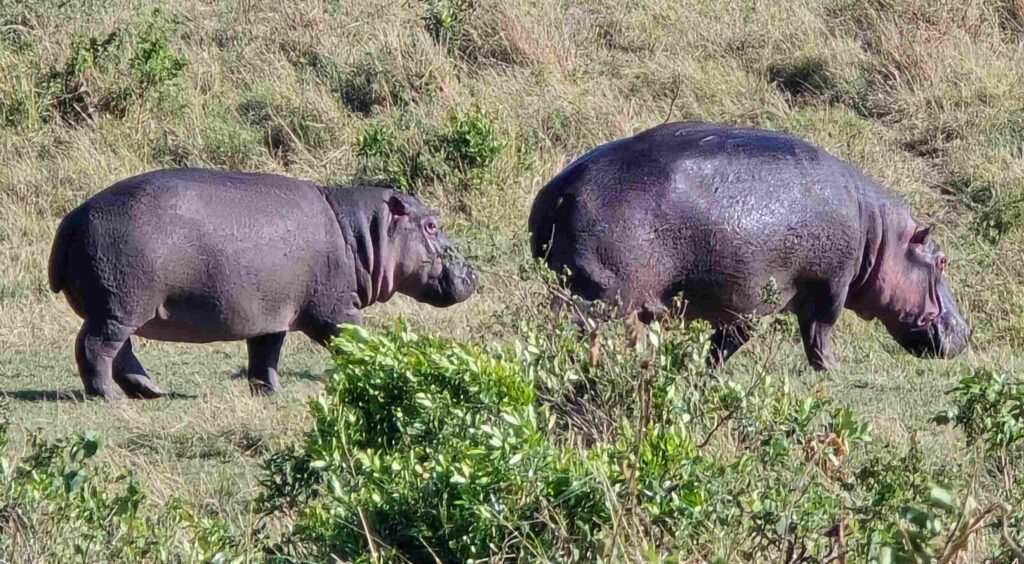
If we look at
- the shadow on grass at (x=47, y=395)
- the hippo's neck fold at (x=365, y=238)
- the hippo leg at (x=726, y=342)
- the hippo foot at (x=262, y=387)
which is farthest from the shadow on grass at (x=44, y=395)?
the hippo leg at (x=726, y=342)

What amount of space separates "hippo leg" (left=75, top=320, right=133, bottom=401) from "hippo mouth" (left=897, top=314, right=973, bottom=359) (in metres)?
4.00

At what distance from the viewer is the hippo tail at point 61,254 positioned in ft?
24.7

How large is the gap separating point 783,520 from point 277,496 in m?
1.46

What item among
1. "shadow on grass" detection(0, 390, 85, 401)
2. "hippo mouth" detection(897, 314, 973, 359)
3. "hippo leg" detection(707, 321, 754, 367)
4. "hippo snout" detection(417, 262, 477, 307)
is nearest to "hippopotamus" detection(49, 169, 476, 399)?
"shadow on grass" detection(0, 390, 85, 401)

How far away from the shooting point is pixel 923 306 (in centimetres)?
870

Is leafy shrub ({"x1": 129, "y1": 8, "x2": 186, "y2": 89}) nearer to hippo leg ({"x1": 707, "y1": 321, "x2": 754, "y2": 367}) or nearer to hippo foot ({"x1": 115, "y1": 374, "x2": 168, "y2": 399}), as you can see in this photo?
hippo foot ({"x1": 115, "y1": 374, "x2": 168, "y2": 399})

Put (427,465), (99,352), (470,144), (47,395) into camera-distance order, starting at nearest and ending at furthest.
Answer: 1. (427,465)
2. (99,352)
3. (47,395)
4. (470,144)

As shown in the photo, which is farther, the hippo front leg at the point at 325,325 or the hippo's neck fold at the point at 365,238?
the hippo's neck fold at the point at 365,238

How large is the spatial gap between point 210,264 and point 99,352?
632 mm

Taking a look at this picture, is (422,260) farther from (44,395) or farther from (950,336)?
(950,336)

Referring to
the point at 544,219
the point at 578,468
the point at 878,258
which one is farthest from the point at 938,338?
the point at 578,468

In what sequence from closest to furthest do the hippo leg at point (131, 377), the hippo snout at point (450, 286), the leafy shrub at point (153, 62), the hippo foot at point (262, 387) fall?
the hippo leg at point (131, 377) < the hippo foot at point (262, 387) < the hippo snout at point (450, 286) < the leafy shrub at point (153, 62)

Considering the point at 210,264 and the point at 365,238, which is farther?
the point at 365,238

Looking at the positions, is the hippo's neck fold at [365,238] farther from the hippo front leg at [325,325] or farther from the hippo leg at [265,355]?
the hippo leg at [265,355]
